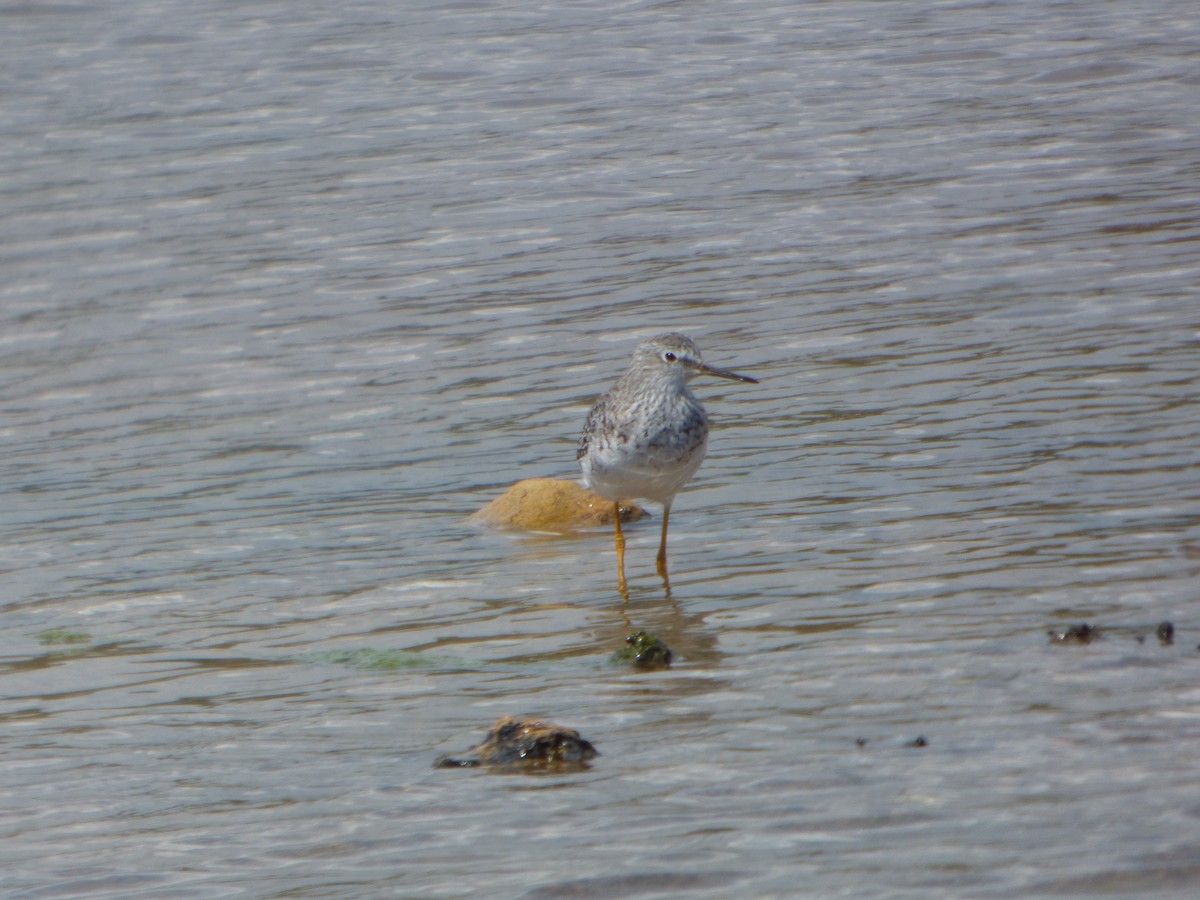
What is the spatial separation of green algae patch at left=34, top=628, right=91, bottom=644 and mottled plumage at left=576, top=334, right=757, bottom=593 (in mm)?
2334

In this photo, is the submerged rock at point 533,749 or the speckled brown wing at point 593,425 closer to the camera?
the submerged rock at point 533,749

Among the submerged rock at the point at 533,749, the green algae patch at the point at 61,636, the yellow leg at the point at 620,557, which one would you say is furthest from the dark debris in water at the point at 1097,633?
the green algae patch at the point at 61,636

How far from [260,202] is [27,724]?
404 inches

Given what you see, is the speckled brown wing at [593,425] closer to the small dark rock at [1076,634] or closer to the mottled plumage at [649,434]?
the mottled plumage at [649,434]

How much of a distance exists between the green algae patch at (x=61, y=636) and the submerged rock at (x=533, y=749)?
2557mm

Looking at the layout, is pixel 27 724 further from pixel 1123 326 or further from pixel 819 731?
pixel 1123 326

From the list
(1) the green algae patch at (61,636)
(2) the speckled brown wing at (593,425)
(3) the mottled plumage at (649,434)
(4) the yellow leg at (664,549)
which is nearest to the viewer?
(1) the green algae patch at (61,636)

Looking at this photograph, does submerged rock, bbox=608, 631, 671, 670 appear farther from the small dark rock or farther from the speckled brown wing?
the speckled brown wing

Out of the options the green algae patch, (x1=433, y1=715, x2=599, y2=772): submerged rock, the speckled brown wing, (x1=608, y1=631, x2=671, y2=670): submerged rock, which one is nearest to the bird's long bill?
the speckled brown wing

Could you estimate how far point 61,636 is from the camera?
25.5 feet

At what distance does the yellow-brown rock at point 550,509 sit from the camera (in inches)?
362

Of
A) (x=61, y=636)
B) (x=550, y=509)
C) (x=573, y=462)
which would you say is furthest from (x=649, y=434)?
(x=61, y=636)

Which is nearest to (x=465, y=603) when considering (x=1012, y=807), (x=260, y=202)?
(x=1012, y=807)

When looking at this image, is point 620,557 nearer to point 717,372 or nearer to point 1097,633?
point 717,372
